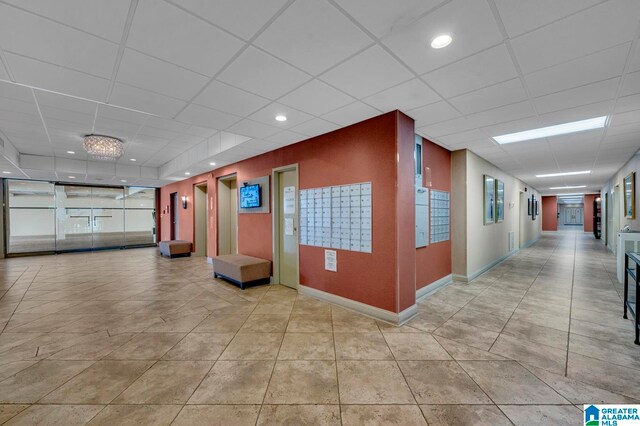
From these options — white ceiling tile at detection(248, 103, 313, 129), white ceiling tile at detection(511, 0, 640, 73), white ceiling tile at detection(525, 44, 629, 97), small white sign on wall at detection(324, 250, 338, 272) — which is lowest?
small white sign on wall at detection(324, 250, 338, 272)

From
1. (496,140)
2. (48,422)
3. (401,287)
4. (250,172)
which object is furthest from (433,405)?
(250,172)

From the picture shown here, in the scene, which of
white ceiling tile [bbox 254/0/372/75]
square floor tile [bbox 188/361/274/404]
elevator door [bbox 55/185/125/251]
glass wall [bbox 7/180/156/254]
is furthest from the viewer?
elevator door [bbox 55/185/125/251]

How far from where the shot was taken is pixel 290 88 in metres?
2.57

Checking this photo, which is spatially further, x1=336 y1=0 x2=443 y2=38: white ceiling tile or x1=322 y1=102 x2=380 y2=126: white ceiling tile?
x1=322 y1=102 x2=380 y2=126: white ceiling tile

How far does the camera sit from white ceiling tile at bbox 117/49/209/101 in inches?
84.0

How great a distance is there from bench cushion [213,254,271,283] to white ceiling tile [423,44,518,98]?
3.96 m

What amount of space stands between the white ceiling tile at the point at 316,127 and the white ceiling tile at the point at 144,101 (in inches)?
60.2

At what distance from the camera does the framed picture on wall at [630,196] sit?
5319 millimetres

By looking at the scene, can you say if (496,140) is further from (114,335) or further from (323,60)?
(114,335)

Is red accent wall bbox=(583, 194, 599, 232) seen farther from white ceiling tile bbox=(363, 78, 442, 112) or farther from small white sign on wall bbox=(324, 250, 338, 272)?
small white sign on wall bbox=(324, 250, 338, 272)

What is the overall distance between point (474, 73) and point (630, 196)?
6.44m

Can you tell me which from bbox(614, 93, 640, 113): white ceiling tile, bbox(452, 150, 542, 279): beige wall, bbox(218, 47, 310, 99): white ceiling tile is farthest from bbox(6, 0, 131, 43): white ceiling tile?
bbox(452, 150, 542, 279): beige wall

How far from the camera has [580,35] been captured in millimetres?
1775

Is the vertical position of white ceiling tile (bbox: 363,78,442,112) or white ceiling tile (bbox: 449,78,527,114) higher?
white ceiling tile (bbox: 363,78,442,112)
